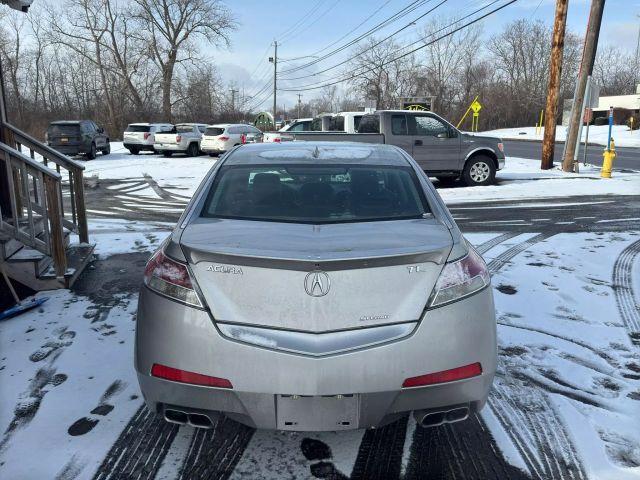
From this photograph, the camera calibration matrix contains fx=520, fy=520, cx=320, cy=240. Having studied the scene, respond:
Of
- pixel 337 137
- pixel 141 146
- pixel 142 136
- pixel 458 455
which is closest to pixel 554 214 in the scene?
pixel 337 137

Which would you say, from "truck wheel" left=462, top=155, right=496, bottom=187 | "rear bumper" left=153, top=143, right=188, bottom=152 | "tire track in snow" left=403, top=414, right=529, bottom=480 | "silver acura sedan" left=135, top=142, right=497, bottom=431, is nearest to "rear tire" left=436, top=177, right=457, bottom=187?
"truck wheel" left=462, top=155, right=496, bottom=187

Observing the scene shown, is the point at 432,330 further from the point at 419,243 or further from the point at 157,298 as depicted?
the point at 157,298

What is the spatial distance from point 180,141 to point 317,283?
78.8 feet

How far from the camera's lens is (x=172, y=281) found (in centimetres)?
238

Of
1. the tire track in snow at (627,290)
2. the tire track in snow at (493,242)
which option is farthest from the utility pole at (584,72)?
the tire track in snow at (627,290)

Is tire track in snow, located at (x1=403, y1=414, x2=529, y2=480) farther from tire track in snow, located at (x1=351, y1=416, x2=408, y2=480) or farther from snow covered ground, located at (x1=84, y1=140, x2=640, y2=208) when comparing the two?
snow covered ground, located at (x1=84, y1=140, x2=640, y2=208)

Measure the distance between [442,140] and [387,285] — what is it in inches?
463

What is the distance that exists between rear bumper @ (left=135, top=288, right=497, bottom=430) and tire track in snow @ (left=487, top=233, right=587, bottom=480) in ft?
1.92

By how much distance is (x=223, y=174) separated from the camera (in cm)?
331

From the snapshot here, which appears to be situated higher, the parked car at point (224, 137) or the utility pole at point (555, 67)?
the utility pole at point (555, 67)

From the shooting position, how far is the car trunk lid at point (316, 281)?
2221 mm

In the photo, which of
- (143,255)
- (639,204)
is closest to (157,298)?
(143,255)

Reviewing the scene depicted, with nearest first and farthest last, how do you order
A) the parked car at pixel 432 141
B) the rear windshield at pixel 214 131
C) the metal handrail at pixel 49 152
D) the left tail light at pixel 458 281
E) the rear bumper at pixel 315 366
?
the rear bumper at pixel 315 366 → the left tail light at pixel 458 281 → the metal handrail at pixel 49 152 → the parked car at pixel 432 141 → the rear windshield at pixel 214 131

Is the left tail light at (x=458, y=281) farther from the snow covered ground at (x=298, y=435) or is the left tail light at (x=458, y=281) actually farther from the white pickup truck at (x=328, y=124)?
the white pickup truck at (x=328, y=124)
